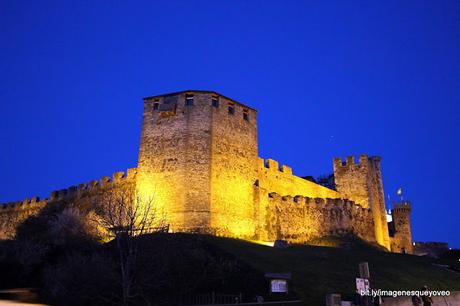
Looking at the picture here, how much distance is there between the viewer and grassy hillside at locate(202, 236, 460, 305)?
722 inches

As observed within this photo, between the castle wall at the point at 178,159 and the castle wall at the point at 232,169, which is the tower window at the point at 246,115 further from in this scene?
the castle wall at the point at 178,159

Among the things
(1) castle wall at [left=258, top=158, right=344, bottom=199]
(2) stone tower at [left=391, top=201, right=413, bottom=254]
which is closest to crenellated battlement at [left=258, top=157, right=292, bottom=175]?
(1) castle wall at [left=258, top=158, right=344, bottom=199]

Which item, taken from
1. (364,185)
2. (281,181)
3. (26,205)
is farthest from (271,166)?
(26,205)

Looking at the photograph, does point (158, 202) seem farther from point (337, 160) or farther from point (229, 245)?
point (337, 160)

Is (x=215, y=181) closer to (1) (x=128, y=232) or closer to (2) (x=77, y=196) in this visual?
(1) (x=128, y=232)

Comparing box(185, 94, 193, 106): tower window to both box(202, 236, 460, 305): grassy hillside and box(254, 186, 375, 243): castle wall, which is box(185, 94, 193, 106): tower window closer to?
box(254, 186, 375, 243): castle wall

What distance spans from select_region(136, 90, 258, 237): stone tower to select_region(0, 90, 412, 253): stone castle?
0.07 m

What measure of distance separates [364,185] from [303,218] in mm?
14585

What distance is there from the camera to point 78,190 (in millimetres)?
40094

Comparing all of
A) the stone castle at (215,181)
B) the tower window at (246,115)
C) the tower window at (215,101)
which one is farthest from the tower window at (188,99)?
the tower window at (246,115)

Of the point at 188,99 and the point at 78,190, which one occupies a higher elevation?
the point at 188,99

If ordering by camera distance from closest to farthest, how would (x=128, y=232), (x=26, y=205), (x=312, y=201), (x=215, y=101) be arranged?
1. (x=128, y=232)
2. (x=215, y=101)
3. (x=312, y=201)
4. (x=26, y=205)

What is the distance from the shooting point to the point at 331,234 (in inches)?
1467

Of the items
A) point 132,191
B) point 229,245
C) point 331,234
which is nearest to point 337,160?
point 331,234
